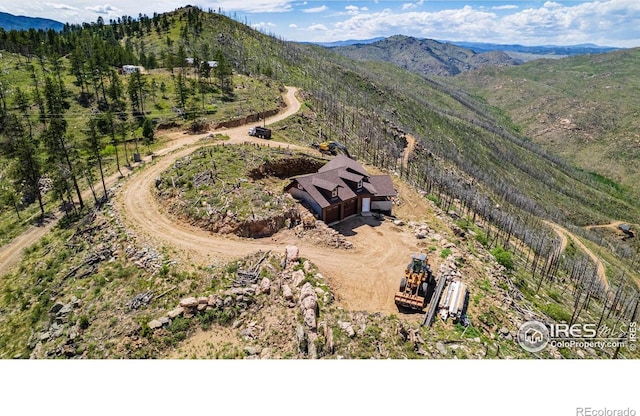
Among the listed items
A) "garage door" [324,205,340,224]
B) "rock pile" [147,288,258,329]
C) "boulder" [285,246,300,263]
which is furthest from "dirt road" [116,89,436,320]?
"rock pile" [147,288,258,329]

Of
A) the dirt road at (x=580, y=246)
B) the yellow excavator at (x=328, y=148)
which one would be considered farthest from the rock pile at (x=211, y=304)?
the dirt road at (x=580, y=246)

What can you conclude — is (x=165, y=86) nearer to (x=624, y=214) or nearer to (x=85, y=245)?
(x=85, y=245)

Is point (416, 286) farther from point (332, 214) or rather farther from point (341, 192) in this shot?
point (341, 192)

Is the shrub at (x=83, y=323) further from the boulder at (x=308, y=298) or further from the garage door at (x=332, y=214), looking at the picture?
the garage door at (x=332, y=214)

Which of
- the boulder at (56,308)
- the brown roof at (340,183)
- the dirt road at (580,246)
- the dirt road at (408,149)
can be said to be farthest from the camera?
the dirt road at (408,149)

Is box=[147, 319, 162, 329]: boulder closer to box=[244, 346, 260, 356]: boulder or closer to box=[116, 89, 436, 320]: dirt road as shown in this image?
box=[244, 346, 260, 356]: boulder

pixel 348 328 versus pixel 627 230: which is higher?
pixel 348 328

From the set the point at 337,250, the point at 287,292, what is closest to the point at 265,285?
the point at 287,292
